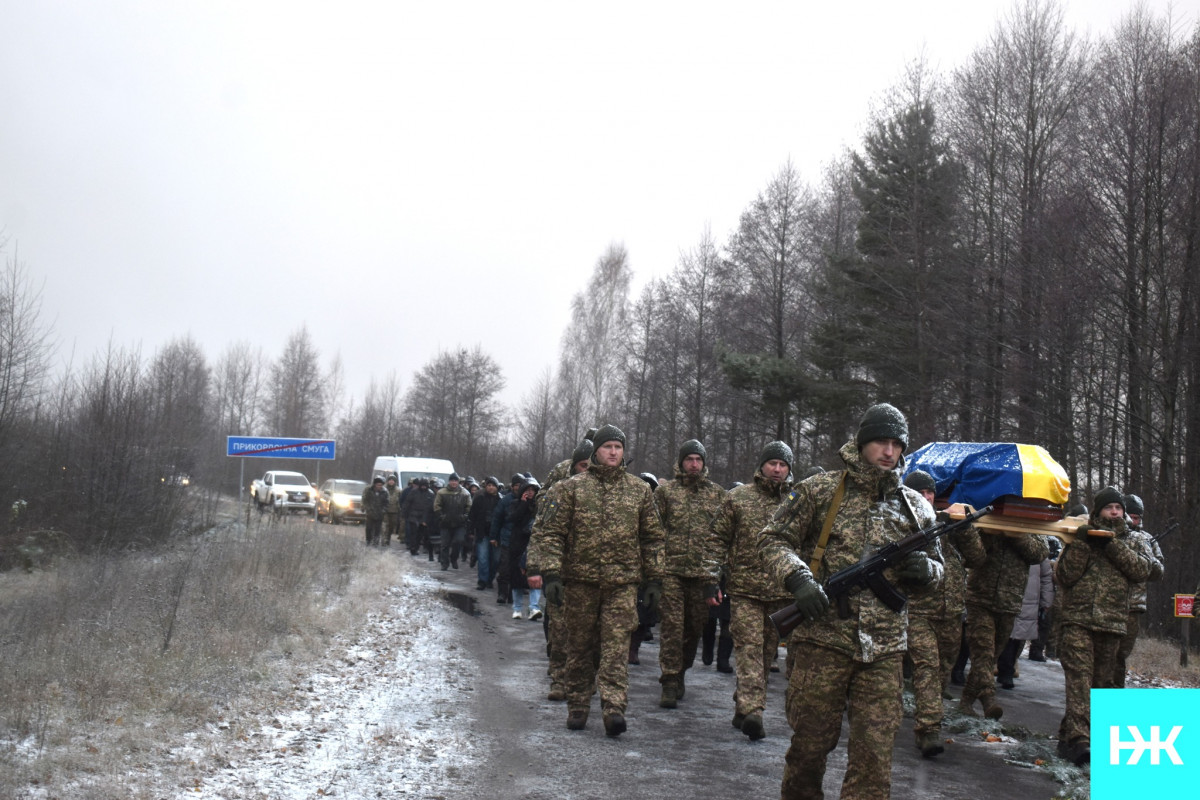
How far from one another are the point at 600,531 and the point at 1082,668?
3680 millimetres

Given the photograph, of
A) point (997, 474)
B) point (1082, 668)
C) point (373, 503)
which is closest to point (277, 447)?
point (373, 503)

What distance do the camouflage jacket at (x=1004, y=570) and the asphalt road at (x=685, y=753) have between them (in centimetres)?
103

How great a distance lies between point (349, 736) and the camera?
7.26 meters

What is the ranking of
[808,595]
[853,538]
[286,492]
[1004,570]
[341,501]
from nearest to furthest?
1. [808,595]
2. [853,538]
3. [1004,570]
4. [341,501]
5. [286,492]

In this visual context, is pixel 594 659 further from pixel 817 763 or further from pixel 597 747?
pixel 817 763

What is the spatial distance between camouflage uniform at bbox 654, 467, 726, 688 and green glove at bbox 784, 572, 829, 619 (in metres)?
4.08

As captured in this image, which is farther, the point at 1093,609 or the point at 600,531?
the point at 600,531

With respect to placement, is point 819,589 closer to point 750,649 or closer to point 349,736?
point 750,649

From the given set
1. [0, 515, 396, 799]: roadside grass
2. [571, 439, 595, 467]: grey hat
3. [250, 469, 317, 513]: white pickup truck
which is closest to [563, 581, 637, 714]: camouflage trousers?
[571, 439, 595, 467]: grey hat

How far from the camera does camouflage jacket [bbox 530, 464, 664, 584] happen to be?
25.6 feet

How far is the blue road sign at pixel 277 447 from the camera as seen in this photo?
26844mm

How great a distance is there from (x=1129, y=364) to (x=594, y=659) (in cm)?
1713

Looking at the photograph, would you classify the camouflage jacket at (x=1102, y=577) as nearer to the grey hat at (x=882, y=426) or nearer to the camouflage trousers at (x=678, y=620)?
the camouflage trousers at (x=678, y=620)

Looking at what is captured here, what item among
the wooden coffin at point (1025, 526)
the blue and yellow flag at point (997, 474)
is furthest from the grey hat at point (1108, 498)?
the blue and yellow flag at point (997, 474)
